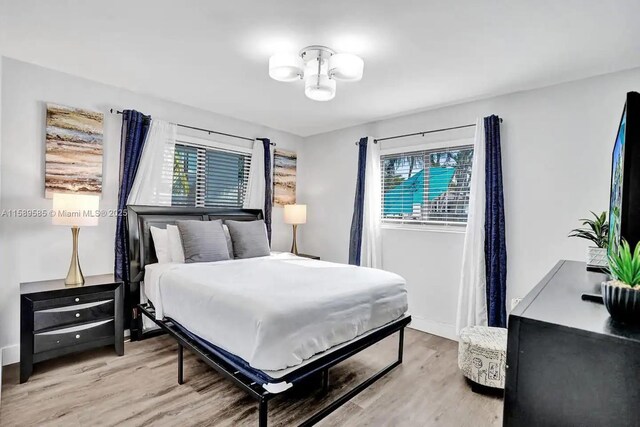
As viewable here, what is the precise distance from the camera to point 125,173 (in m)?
3.32

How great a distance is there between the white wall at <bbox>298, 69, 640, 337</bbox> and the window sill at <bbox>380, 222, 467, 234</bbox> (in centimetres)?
4

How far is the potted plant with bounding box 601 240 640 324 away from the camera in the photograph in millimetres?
859

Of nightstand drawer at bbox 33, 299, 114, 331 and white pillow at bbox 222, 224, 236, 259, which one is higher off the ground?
white pillow at bbox 222, 224, 236, 259

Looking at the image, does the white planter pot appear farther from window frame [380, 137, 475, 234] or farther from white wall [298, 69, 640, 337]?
window frame [380, 137, 475, 234]

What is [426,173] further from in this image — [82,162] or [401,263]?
[82,162]

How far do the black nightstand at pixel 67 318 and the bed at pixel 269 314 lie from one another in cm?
33

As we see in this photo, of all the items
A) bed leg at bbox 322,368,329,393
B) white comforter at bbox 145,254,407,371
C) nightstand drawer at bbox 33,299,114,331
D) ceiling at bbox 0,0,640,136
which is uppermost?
ceiling at bbox 0,0,640,136

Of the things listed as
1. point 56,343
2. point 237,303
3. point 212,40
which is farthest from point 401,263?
point 56,343

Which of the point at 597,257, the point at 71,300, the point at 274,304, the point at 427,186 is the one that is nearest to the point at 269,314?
the point at 274,304

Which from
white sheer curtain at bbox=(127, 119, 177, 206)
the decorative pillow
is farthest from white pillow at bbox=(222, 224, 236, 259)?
white sheer curtain at bbox=(127, 119, 177, 206)

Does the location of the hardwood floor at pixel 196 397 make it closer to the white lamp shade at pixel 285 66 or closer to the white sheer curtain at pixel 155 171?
the white sheer curtain at pixel 155 171

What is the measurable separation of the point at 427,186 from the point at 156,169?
3.15 metres

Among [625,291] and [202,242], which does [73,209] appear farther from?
[625,291]

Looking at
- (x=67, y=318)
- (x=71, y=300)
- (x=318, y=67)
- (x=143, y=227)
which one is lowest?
(x=67, y=318)
